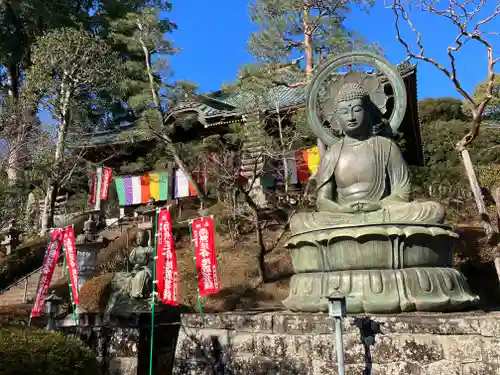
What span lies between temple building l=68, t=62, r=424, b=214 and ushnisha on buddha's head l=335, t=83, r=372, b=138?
9492 millimetres

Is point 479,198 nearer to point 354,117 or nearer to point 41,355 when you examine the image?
point 354,117

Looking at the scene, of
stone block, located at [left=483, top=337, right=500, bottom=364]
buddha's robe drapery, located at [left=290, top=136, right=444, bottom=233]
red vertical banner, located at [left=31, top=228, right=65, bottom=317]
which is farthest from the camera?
red vertical banner, located at [left=31, top=228, right=65, bottom=317]

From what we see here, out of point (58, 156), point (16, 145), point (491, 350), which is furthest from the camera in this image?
point (58, 156)

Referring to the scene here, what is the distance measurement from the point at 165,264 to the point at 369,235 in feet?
15.9

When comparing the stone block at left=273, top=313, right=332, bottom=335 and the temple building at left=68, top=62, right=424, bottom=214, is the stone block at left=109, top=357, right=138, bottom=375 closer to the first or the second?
the stone block at left=273, top=313, right=332, bottom=335

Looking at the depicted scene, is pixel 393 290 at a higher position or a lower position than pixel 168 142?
lower

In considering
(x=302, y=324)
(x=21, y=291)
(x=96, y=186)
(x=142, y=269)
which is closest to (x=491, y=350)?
(x=302, y=324)

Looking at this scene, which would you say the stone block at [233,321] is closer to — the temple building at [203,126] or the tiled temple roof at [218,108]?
the temple building at [203,126]

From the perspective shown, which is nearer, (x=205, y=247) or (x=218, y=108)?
(x=205, y=247)

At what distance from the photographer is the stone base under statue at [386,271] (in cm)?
434

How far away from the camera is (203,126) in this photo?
19359 millimetres

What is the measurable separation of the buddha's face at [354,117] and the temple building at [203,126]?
9.53 meters

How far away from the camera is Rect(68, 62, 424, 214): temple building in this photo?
16406 millimetres

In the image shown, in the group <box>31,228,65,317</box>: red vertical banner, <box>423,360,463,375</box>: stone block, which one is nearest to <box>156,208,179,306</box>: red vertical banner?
<box>31,228,65,317</box>: red vertical banner
